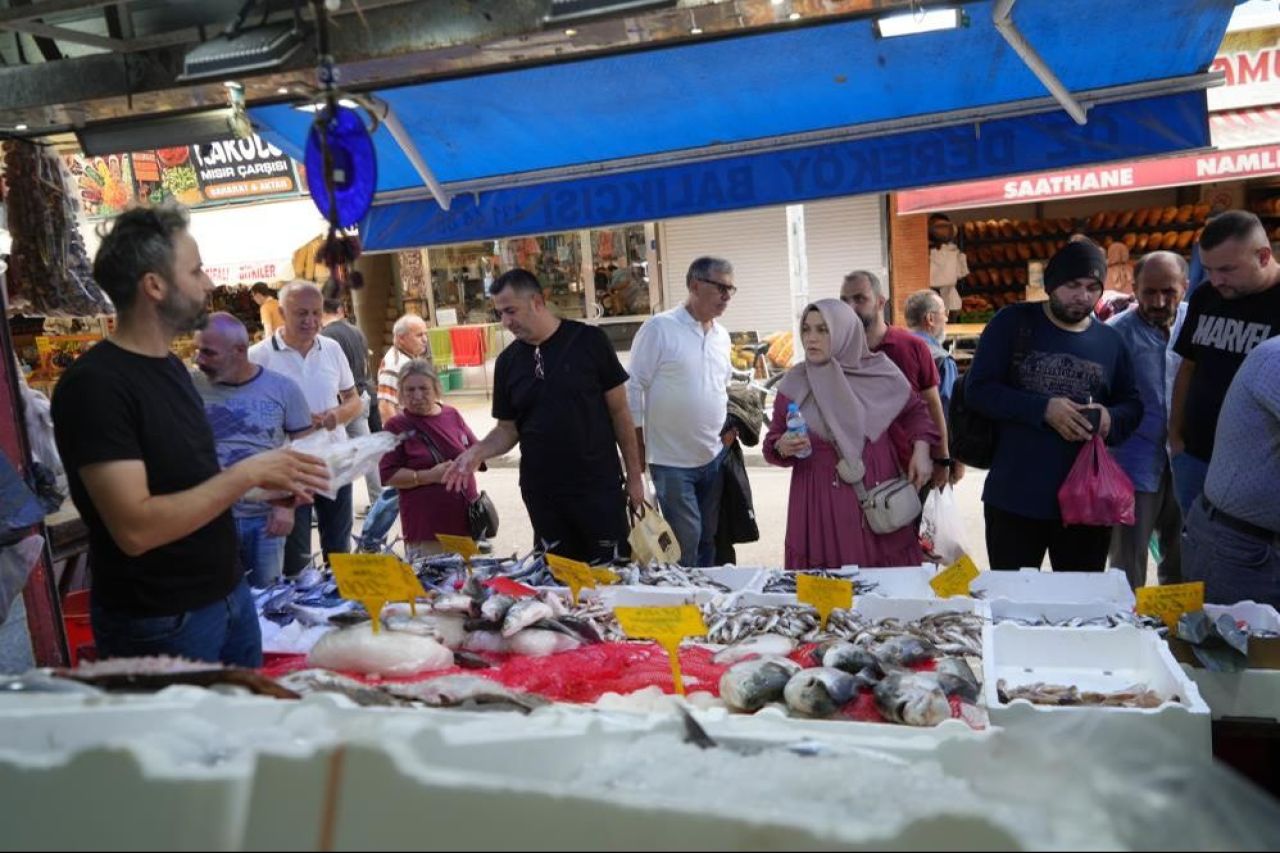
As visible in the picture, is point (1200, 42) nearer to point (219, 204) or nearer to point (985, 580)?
point (985, 580)

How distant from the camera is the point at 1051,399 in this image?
4.00 meters

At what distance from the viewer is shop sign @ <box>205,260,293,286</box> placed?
13211 mm

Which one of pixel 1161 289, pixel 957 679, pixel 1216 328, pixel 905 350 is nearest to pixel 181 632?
pixel 957 679

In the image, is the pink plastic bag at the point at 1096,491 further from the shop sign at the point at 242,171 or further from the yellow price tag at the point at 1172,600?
the shop sign at the point at 242,171

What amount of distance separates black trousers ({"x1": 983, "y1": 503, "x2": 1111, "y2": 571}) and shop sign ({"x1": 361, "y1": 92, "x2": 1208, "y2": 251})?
5.74 ft

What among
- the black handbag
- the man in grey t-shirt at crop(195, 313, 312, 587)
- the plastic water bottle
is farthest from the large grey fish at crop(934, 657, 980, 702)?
the man in grey t-shirt at crop(195, 313, 312, 587)

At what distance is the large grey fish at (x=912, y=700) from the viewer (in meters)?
2.30

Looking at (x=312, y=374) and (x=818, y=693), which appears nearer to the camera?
(x=818, y=693)

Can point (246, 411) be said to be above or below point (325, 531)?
above

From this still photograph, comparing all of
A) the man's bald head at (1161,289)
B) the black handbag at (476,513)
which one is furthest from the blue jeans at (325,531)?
the man's bald head at (1161,289)

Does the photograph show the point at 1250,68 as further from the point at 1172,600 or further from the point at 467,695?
the point at 467,695

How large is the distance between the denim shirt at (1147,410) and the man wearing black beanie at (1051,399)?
0.60 meters

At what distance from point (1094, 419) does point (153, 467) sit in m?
3.49

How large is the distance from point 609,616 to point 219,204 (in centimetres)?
1282
